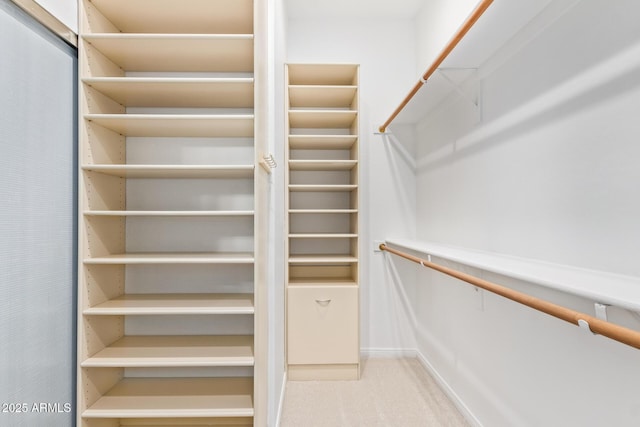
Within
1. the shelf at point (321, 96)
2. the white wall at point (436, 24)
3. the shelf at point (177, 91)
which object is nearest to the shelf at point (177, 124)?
the shelf at point (177, 91)

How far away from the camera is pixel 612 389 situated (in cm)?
104

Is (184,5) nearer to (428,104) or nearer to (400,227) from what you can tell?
(428,104)

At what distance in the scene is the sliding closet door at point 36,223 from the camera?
3.63ft

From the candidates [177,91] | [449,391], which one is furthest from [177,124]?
[449,391]

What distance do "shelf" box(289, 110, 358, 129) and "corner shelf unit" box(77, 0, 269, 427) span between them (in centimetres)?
85

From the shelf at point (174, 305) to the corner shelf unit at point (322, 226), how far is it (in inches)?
37.2

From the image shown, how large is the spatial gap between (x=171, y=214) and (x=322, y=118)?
5.21 feet

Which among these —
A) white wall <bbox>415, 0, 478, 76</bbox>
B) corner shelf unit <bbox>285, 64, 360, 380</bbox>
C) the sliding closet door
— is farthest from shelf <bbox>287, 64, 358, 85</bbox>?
the sliding closet door

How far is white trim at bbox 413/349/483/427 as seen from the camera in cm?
193

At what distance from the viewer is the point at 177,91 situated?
1528mm

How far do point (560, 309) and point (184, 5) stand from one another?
5.45ft

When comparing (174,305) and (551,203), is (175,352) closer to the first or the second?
(174,305)

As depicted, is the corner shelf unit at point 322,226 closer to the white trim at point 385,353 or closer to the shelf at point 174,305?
the white trim at point 385,353

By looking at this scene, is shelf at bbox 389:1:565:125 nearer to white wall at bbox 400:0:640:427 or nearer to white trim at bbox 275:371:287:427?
white wall at bbox 400:0:640:427
